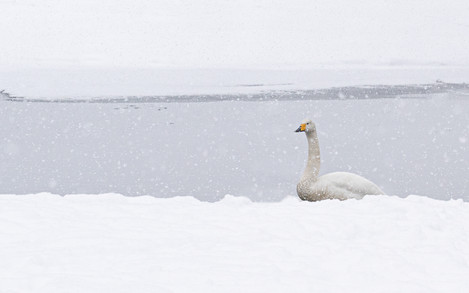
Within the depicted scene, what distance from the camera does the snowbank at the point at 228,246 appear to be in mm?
3408

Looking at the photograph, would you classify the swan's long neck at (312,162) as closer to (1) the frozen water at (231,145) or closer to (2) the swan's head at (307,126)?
(2) the swan's head at (307,126)

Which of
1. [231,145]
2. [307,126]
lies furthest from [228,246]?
[231,145]

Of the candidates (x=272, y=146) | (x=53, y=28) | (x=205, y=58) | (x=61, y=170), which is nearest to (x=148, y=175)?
(x=61, y=170)

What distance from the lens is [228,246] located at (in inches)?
161

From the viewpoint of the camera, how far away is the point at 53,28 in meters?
23.8

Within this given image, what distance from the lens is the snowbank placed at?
134 inches

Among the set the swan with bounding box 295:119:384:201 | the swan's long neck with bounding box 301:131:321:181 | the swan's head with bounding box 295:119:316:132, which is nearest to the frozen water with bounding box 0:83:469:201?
the swan's long neck with bounding box 301:131:321:181

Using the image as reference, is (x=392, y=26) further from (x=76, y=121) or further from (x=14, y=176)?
(x=14, y=176)

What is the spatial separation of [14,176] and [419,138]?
9.74m

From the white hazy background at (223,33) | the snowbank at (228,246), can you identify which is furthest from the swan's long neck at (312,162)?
the white hazy background at (223,33)

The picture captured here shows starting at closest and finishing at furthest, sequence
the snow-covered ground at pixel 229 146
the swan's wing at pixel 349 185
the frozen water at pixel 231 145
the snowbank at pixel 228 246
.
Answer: the snowbank at pixel 228 246 < the snow-covered ground at pixel 229 146 < the swan's wing at pixel 349 185 < the frozen water at pixel 231 145

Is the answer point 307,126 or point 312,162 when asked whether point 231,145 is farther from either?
point 312,162

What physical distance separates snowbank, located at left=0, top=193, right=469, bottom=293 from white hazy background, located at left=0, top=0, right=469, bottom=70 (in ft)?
50.5

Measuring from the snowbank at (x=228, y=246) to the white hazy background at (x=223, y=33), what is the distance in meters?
15.4
